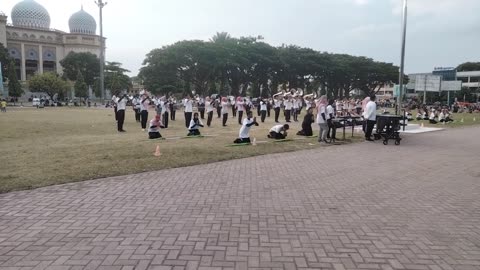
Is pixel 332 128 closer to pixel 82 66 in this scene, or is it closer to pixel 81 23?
pixel 82 66

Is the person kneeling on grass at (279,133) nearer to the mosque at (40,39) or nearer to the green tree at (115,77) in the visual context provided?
the green tree at (115,77)

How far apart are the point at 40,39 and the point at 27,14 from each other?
5.64 metres

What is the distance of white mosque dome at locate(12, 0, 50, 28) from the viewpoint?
285ft

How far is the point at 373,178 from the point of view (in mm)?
8695

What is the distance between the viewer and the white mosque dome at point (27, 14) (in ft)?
285

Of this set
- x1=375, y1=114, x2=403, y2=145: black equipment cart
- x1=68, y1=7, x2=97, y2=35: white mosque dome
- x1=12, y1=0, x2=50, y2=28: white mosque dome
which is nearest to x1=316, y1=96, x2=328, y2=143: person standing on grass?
x1=375, y1=114, x2=403, y2=145: black equipment cart

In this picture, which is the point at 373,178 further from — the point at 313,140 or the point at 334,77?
the point at 334,77

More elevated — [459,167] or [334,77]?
[334,77]

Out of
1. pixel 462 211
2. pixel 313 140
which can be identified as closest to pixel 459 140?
pixel 313 140

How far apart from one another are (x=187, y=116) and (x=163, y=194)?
13.7 m

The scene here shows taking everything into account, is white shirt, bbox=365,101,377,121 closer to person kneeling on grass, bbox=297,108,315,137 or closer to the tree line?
person kneeling on grass, bbox=297,108,315,137

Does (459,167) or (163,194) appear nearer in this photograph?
(163,194)

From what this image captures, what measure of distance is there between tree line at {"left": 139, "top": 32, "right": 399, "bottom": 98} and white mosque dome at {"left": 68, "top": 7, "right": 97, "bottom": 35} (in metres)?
40.2

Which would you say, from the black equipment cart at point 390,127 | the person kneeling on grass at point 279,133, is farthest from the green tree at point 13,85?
the black equipment cart at point 390,127
